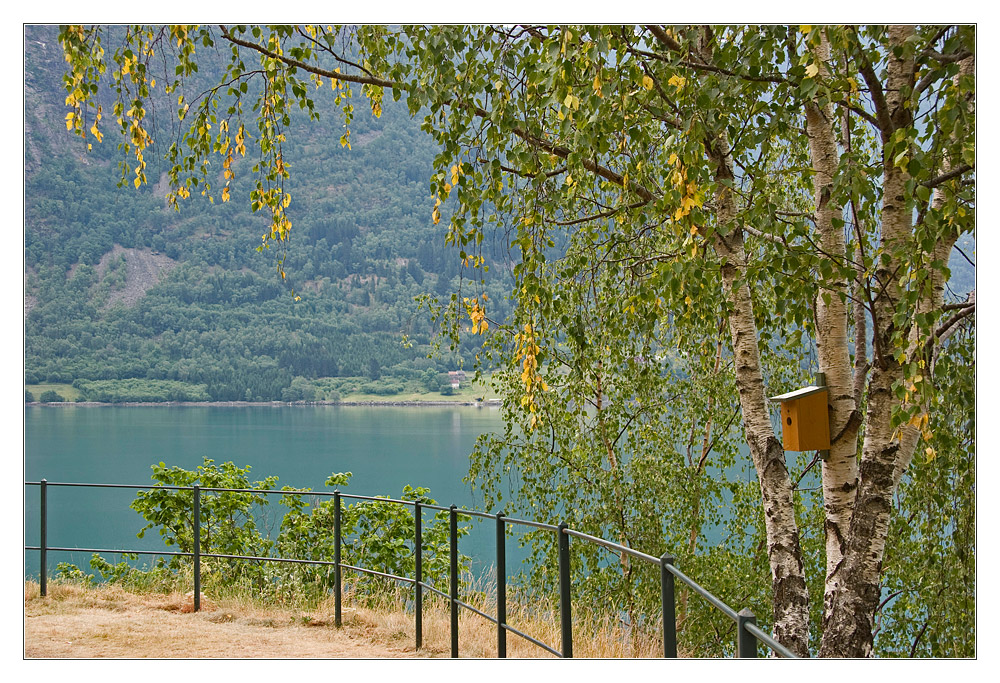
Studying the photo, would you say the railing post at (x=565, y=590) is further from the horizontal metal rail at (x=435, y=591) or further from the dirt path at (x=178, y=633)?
the dirt path at (x=178, y=633)

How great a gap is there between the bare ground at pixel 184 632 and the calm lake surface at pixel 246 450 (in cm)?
337

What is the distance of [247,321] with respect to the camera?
17.7m

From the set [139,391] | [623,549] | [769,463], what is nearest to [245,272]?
[139,391]

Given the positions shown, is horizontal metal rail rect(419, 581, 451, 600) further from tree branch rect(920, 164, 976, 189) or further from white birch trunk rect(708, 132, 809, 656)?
tree branch rect(920, 164, 976, 189)

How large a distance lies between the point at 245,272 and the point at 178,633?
15.4m

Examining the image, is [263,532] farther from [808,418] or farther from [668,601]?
[668,601]

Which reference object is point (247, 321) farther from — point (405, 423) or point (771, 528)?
point (771, 528)

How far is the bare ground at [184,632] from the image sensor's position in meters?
3.46

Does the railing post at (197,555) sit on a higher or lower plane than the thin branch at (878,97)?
lower

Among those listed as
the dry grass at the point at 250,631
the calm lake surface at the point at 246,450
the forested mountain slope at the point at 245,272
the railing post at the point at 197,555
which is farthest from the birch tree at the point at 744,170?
the calm lake surface at the point at 246,450

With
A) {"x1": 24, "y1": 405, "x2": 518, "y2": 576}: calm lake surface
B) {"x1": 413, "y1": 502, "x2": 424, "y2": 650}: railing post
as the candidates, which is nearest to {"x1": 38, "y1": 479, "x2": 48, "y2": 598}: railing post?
{"x1": 413, "y1": 502, "x2": 424, "y2": 650}: railing post

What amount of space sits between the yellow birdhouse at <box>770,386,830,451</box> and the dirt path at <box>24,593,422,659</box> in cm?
179
